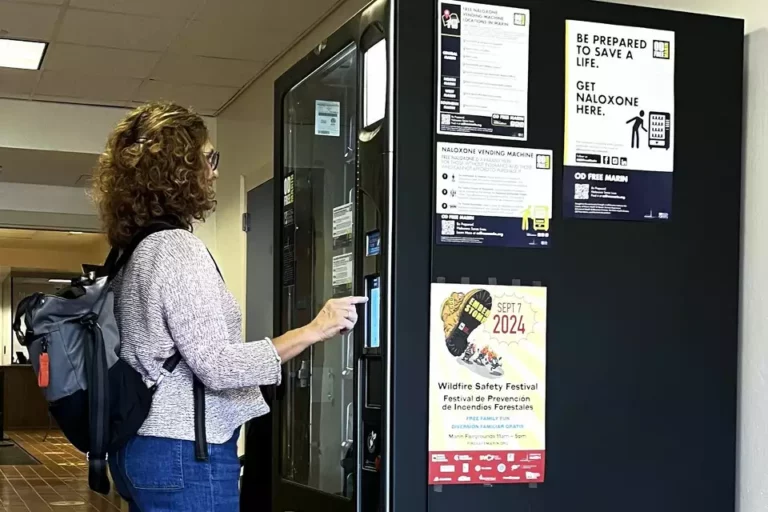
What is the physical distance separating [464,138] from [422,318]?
A: 0.34m

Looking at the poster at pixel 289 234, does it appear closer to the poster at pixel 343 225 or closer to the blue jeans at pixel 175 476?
the poster at pixel 343 225

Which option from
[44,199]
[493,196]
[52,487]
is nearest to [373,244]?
[493,196]

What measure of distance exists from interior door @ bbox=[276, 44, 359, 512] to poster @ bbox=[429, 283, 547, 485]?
299 millimetres

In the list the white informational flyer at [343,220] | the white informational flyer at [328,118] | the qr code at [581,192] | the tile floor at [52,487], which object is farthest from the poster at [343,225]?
the tile floor at [52,487]

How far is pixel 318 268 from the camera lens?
2.33 m

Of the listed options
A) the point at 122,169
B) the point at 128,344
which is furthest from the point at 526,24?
the point at 128,344

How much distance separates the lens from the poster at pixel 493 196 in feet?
5.99

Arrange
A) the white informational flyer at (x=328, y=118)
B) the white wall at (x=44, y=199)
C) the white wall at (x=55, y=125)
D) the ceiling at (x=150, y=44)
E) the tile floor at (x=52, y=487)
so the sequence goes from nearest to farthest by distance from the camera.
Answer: the white informational flyer at (x=328, y=118) → the ceiling at (x=150, y=44) → the white wall at (x=55, y=125) → the tile floor at (x=52, y=487) → the white wall at (x=44, y=199)

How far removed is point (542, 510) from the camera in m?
1.85

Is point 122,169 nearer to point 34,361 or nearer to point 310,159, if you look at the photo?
point 34,361

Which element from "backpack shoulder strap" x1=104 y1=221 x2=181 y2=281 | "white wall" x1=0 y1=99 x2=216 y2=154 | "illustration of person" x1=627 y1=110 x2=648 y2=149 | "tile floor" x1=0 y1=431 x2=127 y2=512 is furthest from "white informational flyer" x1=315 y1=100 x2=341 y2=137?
"tile floor" x1=0 y1=431 x2=127 y2=512

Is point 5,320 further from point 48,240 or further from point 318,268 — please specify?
point 318,268

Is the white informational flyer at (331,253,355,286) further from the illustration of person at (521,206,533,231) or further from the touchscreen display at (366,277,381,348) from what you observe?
the illustration of person at (521,206,533,231)

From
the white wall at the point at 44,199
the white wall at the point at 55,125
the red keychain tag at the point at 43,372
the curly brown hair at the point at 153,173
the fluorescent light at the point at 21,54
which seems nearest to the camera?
the red keychain tag at the point at 43,372
